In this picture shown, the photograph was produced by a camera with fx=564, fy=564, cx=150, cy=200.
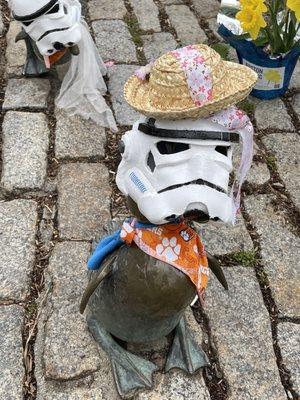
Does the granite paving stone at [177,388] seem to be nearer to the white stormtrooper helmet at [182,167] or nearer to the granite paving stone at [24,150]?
the white stormtrooper helmet at [182,167]

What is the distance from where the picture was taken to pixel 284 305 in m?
2.46

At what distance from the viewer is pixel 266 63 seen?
11.3 ft

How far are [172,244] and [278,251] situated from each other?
1.01 m

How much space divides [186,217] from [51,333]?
0.88m

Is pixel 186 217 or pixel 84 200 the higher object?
pixel 186 217

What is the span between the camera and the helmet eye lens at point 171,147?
169cm

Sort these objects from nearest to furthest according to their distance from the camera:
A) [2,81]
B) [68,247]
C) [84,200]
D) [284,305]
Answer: [284,305] → [68,247] → [84,200] → [2,81]

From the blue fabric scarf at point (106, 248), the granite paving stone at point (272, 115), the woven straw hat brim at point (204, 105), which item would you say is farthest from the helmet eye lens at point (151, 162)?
the granite paving stone at point (272, 115)

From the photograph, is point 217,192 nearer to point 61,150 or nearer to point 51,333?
point 51,333

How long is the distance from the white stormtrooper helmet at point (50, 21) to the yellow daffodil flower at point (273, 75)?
1.17 metres

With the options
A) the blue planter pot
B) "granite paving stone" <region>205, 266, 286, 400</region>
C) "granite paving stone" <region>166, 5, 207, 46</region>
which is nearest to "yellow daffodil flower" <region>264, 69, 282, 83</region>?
the blue planter pot

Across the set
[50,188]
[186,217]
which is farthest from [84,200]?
[186,217]

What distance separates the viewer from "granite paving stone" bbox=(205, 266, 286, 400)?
85.7 inches

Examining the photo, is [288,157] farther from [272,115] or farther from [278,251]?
[278,251]
